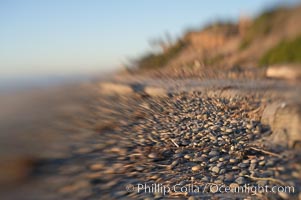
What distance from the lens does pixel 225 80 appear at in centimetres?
422

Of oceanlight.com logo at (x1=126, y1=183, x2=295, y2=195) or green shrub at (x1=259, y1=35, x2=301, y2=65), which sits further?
green shrub at (x1=259, y1=35, x2=301, y2=65)

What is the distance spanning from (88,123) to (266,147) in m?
1.50

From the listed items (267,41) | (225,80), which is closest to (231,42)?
(267,41)

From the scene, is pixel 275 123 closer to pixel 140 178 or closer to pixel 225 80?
pixel 140 178

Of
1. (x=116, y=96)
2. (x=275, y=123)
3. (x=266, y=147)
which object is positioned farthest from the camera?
(x=116, y=96)

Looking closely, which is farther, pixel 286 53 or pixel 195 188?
pixel 286 53

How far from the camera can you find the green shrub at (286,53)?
9727 millimetres

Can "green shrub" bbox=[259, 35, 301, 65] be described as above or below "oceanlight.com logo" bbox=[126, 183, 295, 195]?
above

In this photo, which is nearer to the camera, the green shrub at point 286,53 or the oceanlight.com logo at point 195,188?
the oceanlight.com logo at point 195,188

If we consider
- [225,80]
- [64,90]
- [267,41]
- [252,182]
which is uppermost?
[267,41]

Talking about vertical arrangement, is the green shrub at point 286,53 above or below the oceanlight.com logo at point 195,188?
above

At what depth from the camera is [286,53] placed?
10.1 m

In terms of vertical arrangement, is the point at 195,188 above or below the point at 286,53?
below

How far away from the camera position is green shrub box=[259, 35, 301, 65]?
9.73 meters
